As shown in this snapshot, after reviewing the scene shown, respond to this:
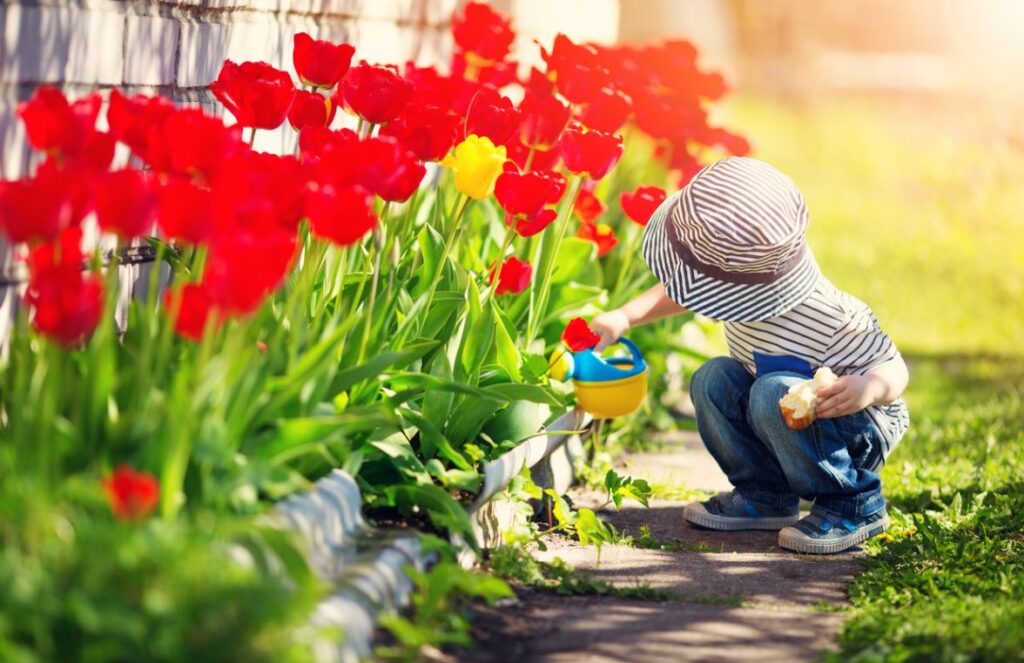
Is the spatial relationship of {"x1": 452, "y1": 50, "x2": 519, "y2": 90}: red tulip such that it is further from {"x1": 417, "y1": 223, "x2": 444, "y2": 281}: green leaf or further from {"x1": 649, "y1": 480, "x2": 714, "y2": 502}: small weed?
{"x1": 649, "y1": 480, "x2": 714, "y2": 502}: small weed

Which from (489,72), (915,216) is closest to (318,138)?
(489,72)

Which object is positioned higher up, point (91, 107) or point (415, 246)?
point (91, 107)

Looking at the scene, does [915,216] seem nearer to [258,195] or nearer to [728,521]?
[728,521]

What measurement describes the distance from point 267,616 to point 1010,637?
5.31 feet

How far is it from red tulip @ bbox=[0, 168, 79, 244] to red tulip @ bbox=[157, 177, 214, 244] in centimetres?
16

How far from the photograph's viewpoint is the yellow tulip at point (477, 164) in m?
3.35

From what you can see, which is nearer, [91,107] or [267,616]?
[267,616]

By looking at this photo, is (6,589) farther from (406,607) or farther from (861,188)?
(861,188)

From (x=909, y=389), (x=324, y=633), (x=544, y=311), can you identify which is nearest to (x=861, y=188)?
(x=909, y=389)

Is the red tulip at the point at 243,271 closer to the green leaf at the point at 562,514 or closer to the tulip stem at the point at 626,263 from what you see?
the green leaf at the point at 562,514

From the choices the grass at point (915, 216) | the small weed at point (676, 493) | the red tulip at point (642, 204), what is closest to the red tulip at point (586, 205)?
the red tulip at point (642, 204)

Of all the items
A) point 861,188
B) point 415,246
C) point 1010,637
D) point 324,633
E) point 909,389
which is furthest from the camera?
point 861,188

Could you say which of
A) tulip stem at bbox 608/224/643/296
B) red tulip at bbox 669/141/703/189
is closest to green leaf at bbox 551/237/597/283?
tulip stem at bbox 608/224/643/296

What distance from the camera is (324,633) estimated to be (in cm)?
223
